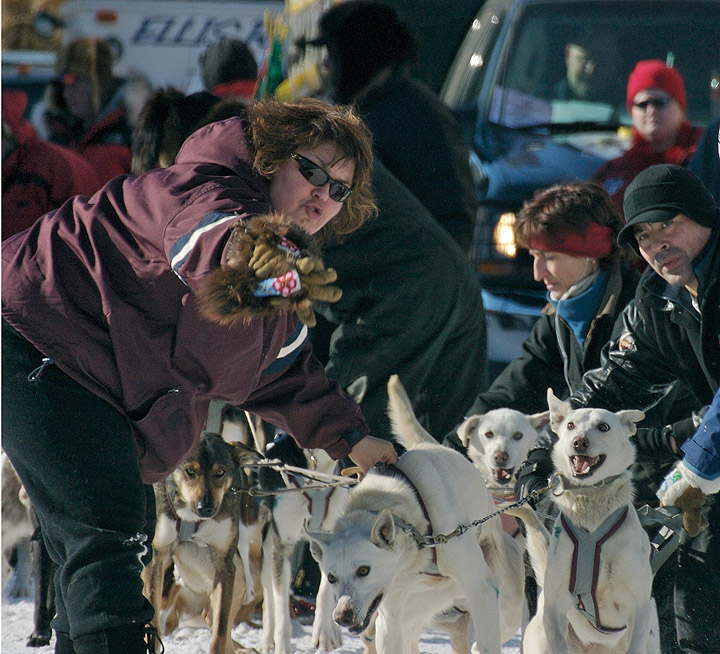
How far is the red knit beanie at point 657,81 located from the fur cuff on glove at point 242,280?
397 cm

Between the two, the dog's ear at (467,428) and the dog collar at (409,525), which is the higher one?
the dog collar at (409,525)

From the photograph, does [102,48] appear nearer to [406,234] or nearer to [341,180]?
[406,234]

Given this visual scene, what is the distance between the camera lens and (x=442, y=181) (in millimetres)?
4895

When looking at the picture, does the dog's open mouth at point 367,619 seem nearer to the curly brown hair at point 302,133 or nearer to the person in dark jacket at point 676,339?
the person in dark jacket at point 676,339

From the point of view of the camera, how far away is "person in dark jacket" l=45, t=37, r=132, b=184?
258 inches

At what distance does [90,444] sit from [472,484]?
1.44 m

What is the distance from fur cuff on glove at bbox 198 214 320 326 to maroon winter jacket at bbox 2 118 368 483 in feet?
0.77

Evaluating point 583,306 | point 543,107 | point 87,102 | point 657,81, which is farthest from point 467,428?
point 87,102

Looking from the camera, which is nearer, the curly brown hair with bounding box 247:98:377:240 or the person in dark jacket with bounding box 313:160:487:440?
the curly brown hair with bounding box 247:98:377:240

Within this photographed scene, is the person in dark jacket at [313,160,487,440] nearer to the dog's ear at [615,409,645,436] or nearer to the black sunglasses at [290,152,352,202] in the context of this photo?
the dog's ear at [615,409,645,436]

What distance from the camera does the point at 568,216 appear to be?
391 centimetres

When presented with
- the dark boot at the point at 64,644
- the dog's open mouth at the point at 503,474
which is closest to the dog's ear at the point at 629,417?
the dog's open mouth at the point at 503,474

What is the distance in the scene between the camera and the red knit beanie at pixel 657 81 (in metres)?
5.46

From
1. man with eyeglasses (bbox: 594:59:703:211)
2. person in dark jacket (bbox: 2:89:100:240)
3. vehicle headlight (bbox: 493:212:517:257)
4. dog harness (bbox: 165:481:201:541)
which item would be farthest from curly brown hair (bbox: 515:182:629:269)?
person in dark jacket (bbox: 2:89:100:240)
